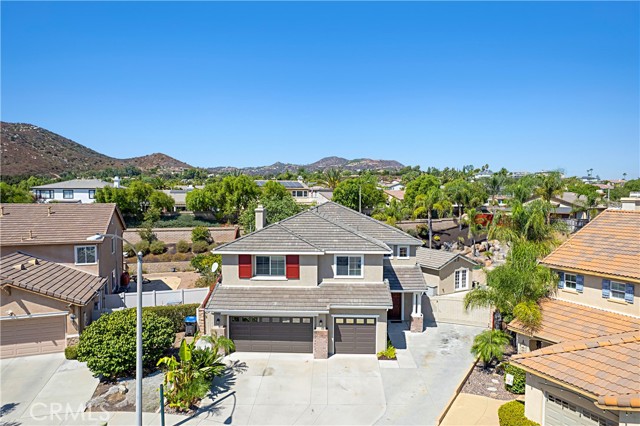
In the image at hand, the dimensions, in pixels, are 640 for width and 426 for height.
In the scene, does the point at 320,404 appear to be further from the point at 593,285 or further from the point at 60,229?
the point at 60,229

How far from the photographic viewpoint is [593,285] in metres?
18.7

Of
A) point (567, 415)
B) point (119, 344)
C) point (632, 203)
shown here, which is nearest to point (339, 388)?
point (567, 415)

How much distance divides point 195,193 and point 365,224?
42.8 metres

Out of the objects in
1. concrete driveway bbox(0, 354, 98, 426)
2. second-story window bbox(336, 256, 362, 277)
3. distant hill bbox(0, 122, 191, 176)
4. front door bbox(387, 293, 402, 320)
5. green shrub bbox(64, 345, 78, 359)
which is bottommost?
concrete driveway bbox(0, 354, 98, 426)

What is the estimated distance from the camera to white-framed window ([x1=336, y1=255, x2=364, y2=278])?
72.8 feet

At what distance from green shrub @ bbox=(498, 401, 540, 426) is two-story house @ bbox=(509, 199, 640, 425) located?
360 mm

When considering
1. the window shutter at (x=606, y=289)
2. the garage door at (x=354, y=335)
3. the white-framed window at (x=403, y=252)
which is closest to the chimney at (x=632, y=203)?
the window shutter at (x=606, y=289)

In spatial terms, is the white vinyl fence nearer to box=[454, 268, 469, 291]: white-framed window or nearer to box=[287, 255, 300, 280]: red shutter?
box=[287, 255, 300, 280]: red shutter

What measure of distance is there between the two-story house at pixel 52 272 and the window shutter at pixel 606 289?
2486cm

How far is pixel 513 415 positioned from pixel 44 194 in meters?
85.1

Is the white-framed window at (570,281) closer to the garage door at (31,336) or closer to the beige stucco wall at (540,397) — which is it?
the beige stucco wall at (540,397)

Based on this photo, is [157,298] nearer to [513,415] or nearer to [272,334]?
[272,334]

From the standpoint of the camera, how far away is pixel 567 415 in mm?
13406

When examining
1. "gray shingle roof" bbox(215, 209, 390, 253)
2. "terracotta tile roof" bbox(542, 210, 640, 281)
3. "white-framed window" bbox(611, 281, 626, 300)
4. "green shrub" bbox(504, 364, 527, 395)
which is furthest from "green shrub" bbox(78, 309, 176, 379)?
"white-framed window" bbox(611, 281, 626, 300)
